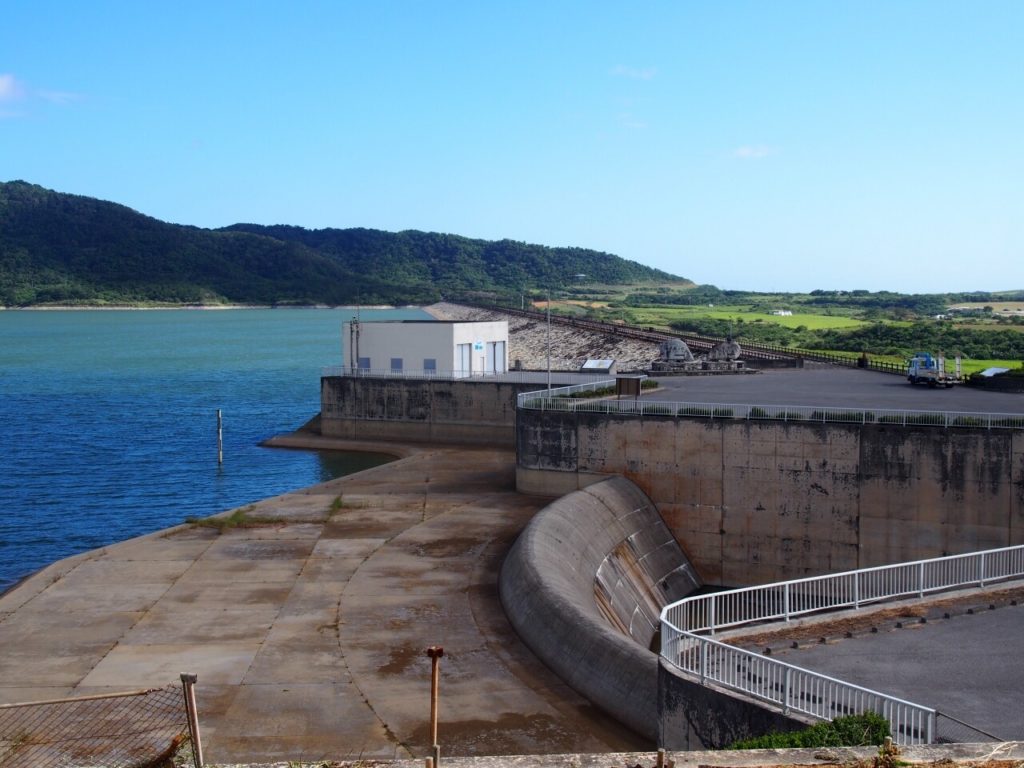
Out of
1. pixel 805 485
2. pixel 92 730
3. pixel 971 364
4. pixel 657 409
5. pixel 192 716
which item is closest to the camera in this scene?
pixel 192 716

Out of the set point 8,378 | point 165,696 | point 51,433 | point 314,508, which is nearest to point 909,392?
point 314,508

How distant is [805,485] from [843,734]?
23.9 metres

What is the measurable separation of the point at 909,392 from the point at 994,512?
15.1 meters

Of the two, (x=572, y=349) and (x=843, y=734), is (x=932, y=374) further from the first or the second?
(x=572, y=349)

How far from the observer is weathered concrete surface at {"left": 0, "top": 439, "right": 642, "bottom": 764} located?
20.7 m

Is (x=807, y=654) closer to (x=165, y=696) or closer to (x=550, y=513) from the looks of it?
(x=165, y=696)

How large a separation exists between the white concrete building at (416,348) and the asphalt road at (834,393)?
12367 millimetres

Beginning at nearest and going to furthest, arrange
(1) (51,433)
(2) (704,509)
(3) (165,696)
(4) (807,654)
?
(4) (807,654) < (3) (165,696) < (2) (704,509) < (1) (51,433)

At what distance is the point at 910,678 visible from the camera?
15.2m

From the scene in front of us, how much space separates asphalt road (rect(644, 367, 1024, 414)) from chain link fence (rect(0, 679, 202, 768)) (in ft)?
80.7

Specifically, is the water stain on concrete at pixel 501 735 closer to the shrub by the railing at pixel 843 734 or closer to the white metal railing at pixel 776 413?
the shrub by the railing at pixel 843 734

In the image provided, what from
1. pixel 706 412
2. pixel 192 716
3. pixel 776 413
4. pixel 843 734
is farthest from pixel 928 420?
pixel 192 716

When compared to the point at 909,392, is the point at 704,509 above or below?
below

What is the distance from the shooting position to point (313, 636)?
25.7 metres
